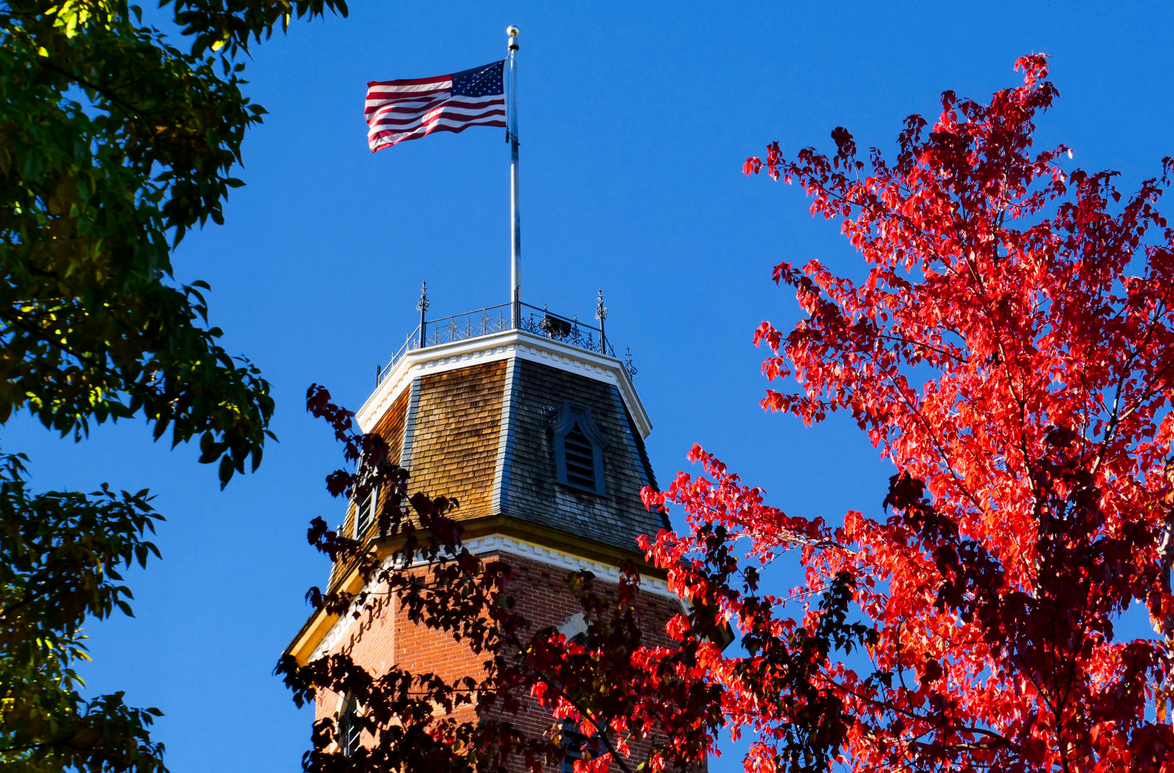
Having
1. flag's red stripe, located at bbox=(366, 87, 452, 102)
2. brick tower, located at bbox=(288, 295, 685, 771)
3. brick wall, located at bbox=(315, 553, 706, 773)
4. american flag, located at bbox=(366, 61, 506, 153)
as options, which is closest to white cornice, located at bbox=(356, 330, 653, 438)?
brick tower, located at bbox=(288, 295, 685, 771)

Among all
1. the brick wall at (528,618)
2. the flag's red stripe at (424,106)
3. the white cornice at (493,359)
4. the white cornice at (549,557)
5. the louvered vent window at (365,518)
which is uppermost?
the flag's red stripe at (424,106)

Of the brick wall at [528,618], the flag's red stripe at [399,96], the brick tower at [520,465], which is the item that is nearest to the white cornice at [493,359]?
the brick tower at [520,465]

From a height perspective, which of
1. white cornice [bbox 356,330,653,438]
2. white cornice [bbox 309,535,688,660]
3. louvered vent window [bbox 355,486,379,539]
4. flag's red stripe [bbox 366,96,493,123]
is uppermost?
flag's red stripe [bbox 366,96,493,123]

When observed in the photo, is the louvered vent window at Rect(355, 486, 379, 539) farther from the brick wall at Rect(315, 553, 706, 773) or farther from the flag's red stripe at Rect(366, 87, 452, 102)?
the flag's red stripe at Rect(366, 87, 452, 102)

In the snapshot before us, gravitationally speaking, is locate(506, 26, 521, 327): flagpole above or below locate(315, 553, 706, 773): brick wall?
above

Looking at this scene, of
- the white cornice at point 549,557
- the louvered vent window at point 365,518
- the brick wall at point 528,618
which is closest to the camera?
the brick wall at point 528,618

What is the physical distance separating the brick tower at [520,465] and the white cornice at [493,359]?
3cm

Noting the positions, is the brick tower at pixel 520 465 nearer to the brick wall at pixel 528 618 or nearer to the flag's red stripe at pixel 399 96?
the brick wall at pixel 528 618

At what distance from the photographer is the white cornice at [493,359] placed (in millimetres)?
26641

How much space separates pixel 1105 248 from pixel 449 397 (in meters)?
14.8

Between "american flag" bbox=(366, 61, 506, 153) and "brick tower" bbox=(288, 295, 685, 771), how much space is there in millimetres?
3693

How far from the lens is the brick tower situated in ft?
72.7

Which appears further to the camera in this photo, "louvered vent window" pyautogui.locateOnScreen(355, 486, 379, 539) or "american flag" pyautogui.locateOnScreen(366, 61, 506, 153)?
"american flag" pyautogui.locateOnScreen(366, 61, 506, 153)

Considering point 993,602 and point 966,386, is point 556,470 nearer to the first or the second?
point 966,386
